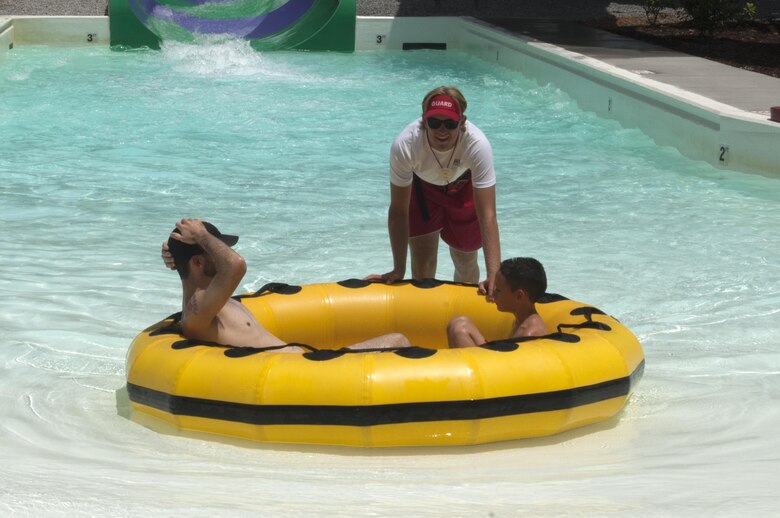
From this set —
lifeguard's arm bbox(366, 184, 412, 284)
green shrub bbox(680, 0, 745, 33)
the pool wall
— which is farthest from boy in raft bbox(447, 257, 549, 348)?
green shrub bbox(680, 0, 745, 33)

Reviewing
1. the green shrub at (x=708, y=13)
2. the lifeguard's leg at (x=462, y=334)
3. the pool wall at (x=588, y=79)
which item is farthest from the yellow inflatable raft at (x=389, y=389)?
the green shrub at (x=708, y=13)

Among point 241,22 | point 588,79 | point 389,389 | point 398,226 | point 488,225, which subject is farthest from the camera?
point 241,22

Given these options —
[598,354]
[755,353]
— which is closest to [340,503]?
[598,354]

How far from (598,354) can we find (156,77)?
10.5 meters

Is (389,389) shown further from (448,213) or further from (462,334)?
(448,213)

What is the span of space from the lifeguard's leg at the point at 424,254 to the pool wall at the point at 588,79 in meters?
4.01

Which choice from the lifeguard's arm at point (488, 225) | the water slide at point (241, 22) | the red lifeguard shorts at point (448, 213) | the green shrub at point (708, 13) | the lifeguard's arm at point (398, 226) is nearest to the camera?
the lifeguard's arm at point (488, 225)

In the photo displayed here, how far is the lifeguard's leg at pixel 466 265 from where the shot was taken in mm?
5258

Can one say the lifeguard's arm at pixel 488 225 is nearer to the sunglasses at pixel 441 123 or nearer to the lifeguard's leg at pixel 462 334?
the lifeguard's leg at pixel 462 334

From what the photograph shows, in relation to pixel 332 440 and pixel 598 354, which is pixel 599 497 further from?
pixel 332 440

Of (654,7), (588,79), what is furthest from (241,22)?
(588,79)

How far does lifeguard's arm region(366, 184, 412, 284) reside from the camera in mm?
4812

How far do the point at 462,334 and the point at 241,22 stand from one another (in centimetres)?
1326

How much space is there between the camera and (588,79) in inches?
454
